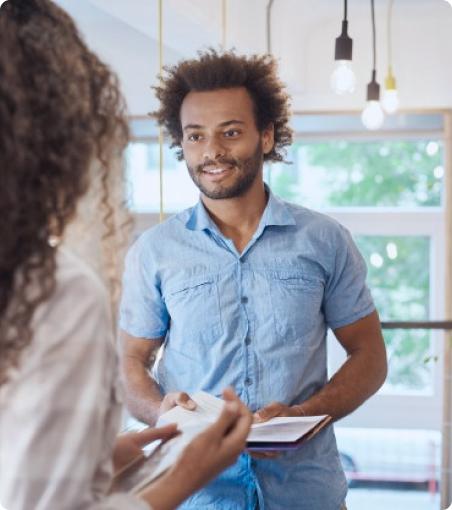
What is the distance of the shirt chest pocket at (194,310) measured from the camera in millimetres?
1809

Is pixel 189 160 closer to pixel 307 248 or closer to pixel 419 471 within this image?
pixel 307 248

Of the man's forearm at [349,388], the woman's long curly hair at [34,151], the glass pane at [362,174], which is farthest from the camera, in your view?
the glass pane at [362,174]

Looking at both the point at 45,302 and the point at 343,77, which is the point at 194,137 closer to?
the point at 45,302

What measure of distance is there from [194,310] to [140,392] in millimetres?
192

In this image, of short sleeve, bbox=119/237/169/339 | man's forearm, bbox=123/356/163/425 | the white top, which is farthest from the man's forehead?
the white top

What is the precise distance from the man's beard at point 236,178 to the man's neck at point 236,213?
18 mm

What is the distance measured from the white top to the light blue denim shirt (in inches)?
37.1

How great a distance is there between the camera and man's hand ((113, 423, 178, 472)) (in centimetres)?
109

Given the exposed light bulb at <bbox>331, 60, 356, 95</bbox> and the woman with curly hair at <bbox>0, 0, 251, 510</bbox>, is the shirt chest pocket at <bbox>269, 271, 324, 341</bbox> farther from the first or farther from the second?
the exposed light bulb at <bbox>331, 60, 356, 95</bbox>

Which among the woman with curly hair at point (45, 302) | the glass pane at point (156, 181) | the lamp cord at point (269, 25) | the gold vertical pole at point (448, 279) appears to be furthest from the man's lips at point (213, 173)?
the glass pane at point (156, 181)

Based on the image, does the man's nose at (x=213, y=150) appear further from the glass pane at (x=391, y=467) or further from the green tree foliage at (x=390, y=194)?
the glass pane at (x=391, y=467)

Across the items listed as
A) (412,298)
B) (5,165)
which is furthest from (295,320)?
(412,298)

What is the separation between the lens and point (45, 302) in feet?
2.73

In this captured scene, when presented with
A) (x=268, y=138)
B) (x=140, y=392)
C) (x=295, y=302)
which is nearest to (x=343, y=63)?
(x=268, y=138)
